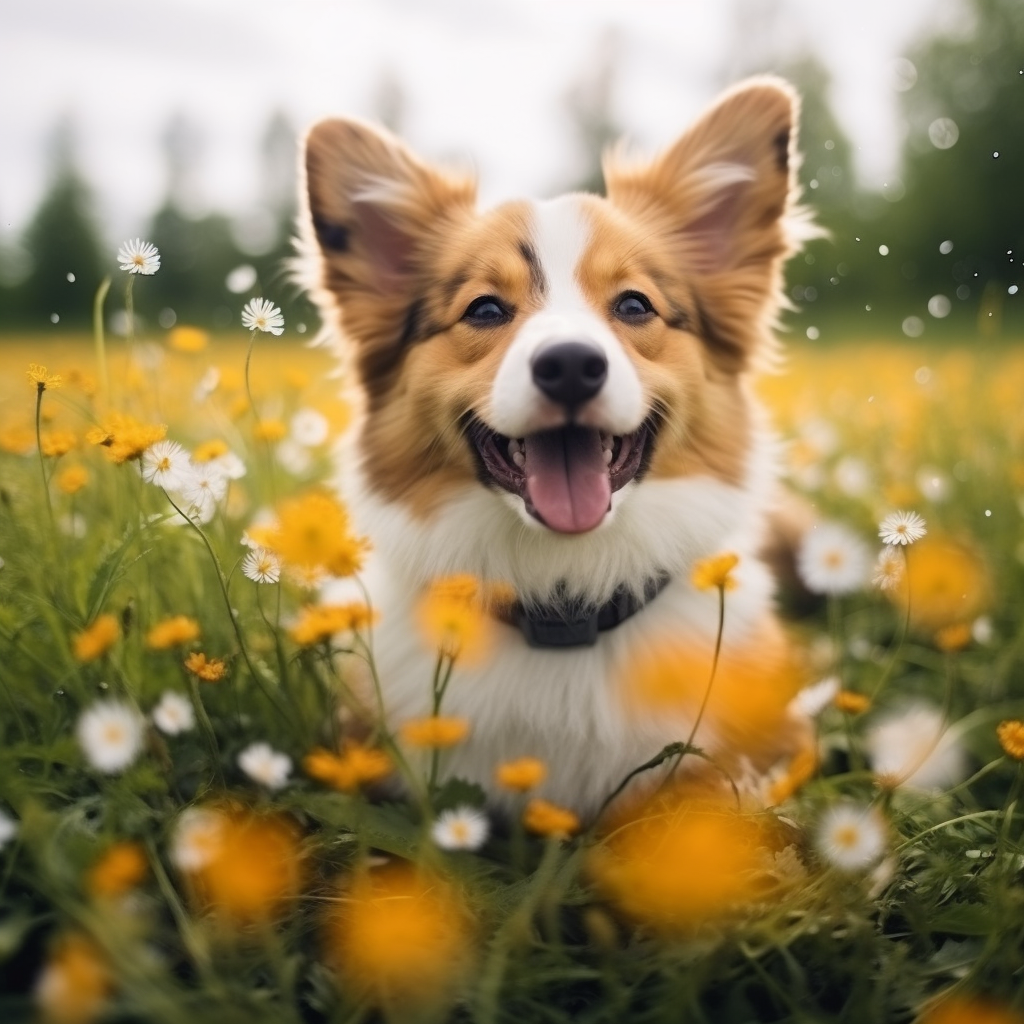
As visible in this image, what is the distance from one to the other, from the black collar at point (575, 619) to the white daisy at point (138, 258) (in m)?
1.16

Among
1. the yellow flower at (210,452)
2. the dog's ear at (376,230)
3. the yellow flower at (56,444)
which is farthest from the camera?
the dog's ear at (376,230)

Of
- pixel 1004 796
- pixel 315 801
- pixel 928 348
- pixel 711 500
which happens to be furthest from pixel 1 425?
pixel 928 348

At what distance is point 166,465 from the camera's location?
2.04 m

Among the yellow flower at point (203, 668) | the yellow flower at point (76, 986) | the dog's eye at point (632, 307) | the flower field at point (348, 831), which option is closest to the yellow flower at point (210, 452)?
the flower field at point (348, 831)

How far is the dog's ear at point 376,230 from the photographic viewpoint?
2.85m

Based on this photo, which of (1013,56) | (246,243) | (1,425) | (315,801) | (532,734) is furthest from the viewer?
(246,243)

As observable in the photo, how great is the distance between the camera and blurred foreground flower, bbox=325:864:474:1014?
142 centimetres

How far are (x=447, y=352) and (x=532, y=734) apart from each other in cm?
103

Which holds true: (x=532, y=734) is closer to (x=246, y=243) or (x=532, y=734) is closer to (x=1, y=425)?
(x=1, y=425)

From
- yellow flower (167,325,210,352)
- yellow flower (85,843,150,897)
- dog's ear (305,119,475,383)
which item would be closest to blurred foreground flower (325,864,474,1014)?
yellow flower (85,843,150,897)

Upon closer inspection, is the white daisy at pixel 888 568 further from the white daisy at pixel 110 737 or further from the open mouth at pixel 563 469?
the white daisy at pixel 110 737

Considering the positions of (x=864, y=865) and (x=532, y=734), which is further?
(x=532, y=734)

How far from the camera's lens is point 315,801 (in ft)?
6.49

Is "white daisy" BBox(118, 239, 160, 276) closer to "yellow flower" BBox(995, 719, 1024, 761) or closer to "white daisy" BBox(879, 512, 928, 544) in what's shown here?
"white daisy" BBox(879, 512, 928, 544)
